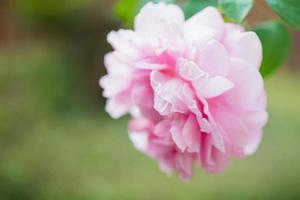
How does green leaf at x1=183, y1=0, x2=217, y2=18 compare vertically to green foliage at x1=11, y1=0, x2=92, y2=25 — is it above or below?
below

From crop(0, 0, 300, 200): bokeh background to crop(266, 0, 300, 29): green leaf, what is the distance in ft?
2.90

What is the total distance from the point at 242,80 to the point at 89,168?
1.65 metres

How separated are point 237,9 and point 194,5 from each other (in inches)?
3.4

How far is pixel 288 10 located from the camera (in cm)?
44

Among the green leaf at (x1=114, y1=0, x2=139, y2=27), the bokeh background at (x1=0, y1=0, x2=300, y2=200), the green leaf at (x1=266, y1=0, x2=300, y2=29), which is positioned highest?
the bokeh background at (x1=0, y1=0, x2=300, y2=200)

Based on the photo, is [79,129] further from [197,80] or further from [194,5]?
[197,80]

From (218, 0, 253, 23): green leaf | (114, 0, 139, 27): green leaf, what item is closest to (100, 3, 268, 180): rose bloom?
(218, 0, 253, 23): green leaf

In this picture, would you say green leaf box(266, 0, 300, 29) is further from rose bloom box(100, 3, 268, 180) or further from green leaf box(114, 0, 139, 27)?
green leaf box(114, 0, 139, 27)

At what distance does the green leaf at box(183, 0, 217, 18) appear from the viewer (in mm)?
494

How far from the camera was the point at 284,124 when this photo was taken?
2301mm

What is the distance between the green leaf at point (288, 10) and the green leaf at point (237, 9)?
0.02 metres

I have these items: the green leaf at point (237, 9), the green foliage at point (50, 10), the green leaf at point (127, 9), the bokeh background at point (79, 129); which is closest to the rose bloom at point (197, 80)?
the green leaf at point (237, 9)

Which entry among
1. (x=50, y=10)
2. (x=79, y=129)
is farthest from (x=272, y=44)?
(x=50, y=10)

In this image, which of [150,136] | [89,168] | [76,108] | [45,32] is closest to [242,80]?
[150,136]
